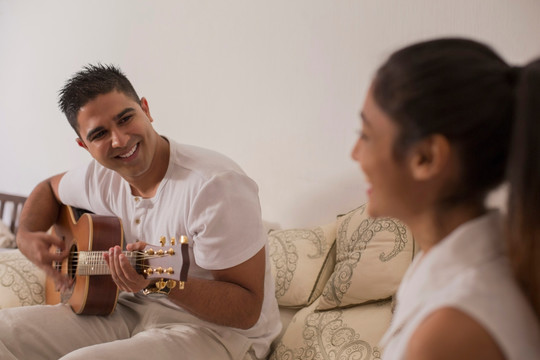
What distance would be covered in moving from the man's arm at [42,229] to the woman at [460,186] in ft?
4.88

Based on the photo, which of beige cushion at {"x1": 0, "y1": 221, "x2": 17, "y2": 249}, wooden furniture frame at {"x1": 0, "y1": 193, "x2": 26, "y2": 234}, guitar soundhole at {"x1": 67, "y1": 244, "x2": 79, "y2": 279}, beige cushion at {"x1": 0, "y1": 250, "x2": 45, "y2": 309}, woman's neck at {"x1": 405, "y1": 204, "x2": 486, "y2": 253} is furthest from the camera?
wooden furniture frame at {"x1": 0, "y1": 193, "x2": 26, "y2": 234}

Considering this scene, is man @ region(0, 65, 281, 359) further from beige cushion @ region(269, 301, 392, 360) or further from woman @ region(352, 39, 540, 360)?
woman @ region(352, 39, 540, 360)

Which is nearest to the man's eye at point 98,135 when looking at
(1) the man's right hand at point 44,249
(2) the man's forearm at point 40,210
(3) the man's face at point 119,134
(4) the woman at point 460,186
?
(3) the man's face at point 119,134

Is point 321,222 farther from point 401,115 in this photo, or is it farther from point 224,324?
point 401,115

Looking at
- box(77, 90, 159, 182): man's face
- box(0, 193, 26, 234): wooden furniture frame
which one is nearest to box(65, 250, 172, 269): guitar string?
box(77, 90, 159, 182): man's face

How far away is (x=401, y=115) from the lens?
0.75 metres

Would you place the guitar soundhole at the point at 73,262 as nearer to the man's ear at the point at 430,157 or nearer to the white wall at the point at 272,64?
the white wall at the point at 272,64

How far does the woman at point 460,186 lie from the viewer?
2.15ft

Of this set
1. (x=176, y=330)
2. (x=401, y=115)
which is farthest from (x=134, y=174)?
(x=401, y=115)

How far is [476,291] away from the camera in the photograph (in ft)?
2.20

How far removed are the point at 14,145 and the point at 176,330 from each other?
2795 mm

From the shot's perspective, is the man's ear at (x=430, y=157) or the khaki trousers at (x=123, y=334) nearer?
the man's ear at (x=430, y=157)

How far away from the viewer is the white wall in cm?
204

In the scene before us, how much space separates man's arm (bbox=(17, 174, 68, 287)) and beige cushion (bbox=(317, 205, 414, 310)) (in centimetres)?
91
